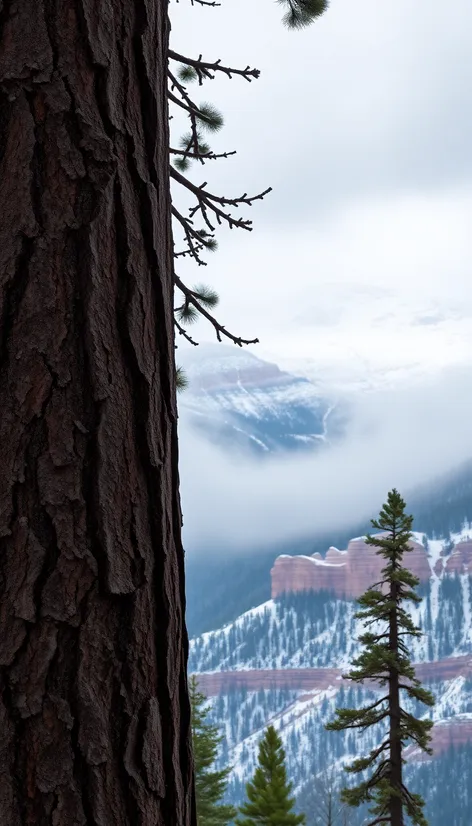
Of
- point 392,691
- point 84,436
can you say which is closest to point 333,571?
point 392,691

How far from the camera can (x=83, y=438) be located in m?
1.13

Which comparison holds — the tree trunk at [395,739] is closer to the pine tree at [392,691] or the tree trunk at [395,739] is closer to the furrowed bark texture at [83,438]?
the pine tree at [392,691]

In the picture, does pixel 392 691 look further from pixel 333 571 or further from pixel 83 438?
pixel 333 571

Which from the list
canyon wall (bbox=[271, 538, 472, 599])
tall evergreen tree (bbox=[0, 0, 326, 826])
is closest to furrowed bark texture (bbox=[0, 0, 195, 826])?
tall evergreen tree (bbox=[0, 0, 326, 826])

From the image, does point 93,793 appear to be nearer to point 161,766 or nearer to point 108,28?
point 161,766

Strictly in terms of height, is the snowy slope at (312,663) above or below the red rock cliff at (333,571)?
below

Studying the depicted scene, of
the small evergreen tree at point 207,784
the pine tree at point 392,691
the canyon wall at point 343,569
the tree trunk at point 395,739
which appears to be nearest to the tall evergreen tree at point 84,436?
the pine tree at point 392,691

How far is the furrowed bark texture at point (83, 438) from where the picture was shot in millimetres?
1084

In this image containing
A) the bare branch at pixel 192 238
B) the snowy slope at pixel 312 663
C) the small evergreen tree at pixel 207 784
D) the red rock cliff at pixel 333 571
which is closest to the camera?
the bare branch at pixel 192 238

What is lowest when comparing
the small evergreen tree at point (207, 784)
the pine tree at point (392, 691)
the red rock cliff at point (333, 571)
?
the small evergreen tree at point (207, 784)

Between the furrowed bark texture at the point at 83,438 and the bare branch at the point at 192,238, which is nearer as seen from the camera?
the furrowed bark texture at the point at 83,438

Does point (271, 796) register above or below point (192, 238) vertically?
below

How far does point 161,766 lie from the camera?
3.92 feet

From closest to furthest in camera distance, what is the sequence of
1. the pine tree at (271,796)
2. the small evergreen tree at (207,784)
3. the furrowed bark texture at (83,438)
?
the furrowed bark texture at (83,438) → the pine tree at (271,796) → the small evergreen tree at (207,784)
